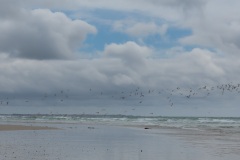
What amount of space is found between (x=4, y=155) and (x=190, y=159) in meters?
9.21

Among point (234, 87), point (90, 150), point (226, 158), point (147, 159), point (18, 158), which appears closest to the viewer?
point (18, 158)

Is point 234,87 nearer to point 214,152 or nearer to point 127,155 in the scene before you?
point 214,152

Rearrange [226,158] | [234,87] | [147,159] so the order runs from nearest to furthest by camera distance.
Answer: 1. [147,159]
2. [226,158]
3. [234,87]

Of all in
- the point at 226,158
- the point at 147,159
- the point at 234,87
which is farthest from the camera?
the point at 234,87

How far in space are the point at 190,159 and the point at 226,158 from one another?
2.26 metres

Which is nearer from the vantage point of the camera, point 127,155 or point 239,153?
point 127,155

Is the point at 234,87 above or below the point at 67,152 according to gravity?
above

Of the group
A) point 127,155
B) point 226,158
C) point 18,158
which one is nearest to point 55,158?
point 18,158

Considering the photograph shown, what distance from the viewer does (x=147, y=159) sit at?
20.9 meters

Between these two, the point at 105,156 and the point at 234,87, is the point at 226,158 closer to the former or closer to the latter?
the point at 105,156

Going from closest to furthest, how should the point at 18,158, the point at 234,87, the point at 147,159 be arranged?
Result: the point at 18,158 → the point at 147,159 → the point at 234,87

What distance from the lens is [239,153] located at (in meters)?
25.1

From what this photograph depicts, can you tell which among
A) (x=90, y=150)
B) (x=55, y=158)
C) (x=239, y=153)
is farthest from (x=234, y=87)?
(x=55, y=158)

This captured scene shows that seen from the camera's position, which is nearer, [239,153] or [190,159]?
[190,159]
